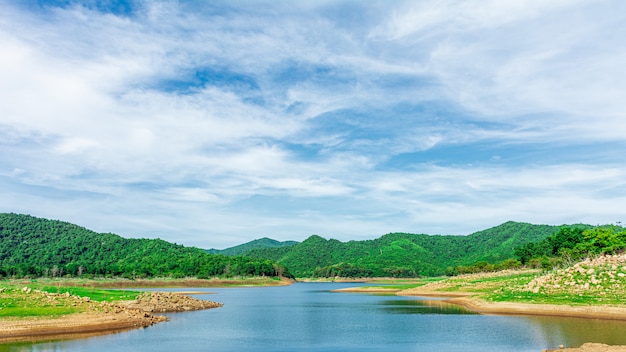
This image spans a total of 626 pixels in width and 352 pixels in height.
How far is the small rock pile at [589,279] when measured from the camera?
57031mm

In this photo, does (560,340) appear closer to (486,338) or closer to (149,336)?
(486,338)

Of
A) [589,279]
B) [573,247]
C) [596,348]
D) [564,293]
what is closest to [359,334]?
[596,348]

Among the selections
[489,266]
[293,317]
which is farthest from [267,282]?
[293,317]

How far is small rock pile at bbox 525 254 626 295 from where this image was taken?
57.0 metres

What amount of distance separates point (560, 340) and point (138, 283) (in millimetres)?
146101

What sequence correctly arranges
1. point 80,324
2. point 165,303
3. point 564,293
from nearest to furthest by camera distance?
point 80,324
point 564,293
point 165,303

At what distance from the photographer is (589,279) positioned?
5997 cm

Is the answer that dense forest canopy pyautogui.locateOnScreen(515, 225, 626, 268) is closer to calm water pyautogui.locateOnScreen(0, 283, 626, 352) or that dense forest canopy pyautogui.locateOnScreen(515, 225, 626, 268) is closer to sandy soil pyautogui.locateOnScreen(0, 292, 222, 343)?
calm water pyautogui.locateOnScreen(0, 283, 626, 352)

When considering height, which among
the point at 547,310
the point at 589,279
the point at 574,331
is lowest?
the point at 574,331

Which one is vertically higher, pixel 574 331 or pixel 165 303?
pixel 165 303

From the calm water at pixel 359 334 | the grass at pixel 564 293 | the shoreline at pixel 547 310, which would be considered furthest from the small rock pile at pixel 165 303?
the grass at pixel 564 293

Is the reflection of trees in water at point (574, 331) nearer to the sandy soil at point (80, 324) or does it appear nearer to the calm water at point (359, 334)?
the calm water at point (359, 334)

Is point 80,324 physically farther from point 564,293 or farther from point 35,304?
point 564,293

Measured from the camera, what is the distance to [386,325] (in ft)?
169
